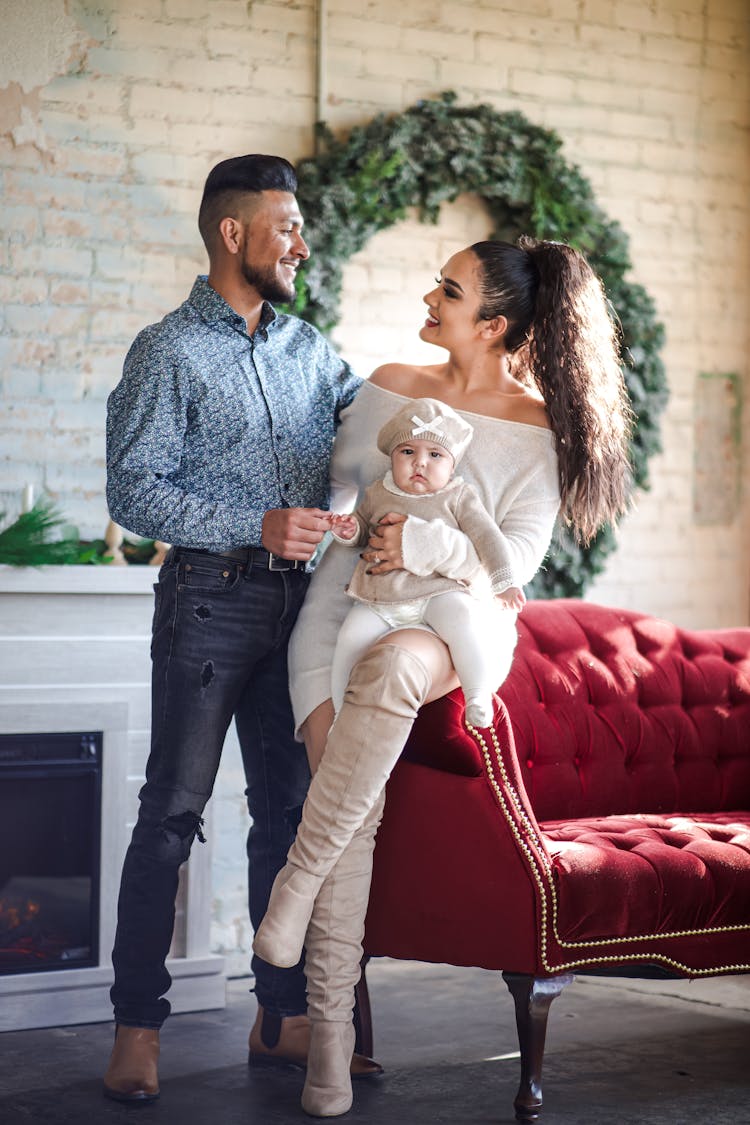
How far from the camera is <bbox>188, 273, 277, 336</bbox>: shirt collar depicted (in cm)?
289

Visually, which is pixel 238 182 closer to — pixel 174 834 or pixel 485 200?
pixel 174 834

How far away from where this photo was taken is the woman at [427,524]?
255 centimetres

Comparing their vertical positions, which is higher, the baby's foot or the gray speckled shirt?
the gray speckled shirt

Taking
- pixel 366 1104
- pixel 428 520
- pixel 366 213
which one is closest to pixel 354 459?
pixel 428 520

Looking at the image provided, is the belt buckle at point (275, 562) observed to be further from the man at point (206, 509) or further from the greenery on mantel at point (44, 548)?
the greenery on mantel at point (44, 548)

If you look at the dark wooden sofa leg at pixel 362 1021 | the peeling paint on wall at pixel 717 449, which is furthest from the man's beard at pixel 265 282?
the peeling paint on wall at pixel 717 449

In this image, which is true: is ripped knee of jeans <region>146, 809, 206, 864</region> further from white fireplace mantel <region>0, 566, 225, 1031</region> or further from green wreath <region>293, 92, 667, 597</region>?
green wreath <region>293, 92, 667, 597</region>

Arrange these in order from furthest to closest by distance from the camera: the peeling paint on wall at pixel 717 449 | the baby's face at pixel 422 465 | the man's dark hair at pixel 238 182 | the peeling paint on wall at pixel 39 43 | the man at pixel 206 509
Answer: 1. the peeling paint on wall at pixel 717 449
2. the peeling paint on wall at pixel 39 43
3. the man's dark hair at pixel 238 182
4. the man at pixel 206 509
5. the baby's face at pixel 422 465

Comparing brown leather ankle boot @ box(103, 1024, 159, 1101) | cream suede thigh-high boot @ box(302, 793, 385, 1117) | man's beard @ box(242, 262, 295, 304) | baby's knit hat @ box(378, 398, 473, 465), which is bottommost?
brown leather ankle boot @ box(103, 1024, 159, 1101)

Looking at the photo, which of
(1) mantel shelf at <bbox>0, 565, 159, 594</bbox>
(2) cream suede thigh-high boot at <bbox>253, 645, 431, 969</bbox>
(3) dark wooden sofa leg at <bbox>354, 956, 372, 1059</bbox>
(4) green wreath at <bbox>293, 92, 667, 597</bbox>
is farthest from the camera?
(4) green wreath at <bbox>293, 92, 667, 597</bbox>

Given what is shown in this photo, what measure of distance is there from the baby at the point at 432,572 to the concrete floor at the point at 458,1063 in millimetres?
890

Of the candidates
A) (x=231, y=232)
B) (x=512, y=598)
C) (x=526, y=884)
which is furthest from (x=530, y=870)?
(x=231, y=232)

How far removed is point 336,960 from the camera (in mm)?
2623

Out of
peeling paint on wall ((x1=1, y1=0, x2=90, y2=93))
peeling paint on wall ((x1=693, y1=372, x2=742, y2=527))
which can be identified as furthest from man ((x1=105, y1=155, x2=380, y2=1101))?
peeling paint on wall ((x1=693, y1=372, x2=742, y2=527))
